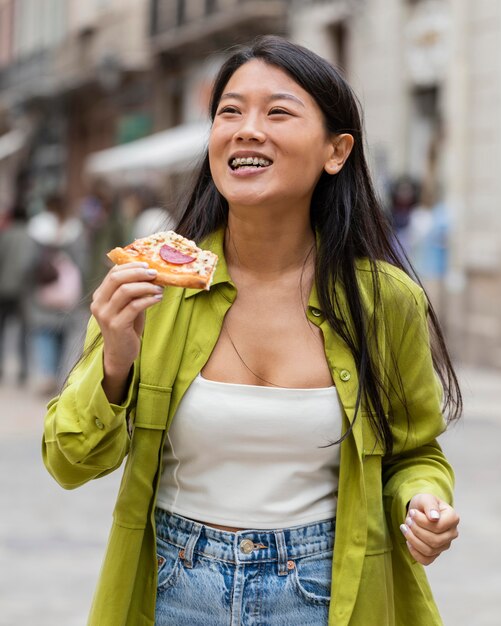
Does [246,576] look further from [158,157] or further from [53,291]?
[158,157]

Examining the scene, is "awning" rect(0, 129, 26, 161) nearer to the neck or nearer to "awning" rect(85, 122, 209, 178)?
"awning" rect(85, 122, 209, 178)

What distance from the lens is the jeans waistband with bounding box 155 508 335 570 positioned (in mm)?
2514

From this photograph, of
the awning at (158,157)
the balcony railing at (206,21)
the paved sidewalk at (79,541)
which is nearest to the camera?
the paved sidewalk at (79,541)

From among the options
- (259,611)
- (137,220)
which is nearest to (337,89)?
(259,611)

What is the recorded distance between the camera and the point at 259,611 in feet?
8.24

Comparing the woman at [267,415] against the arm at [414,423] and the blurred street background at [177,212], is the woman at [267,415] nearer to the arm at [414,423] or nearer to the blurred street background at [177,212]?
the arm at [414,423]

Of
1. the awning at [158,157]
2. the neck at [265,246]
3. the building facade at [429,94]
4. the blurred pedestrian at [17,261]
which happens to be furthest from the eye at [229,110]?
the awning at [158,157]

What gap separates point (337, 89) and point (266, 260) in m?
0.38

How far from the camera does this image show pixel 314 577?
2.55 metres

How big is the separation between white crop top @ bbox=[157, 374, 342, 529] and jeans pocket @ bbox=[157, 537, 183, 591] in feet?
0.26

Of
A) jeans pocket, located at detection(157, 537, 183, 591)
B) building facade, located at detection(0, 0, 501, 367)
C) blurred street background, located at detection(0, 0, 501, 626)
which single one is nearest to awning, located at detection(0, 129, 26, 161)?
blurred street background, located at detection(0, 0, 501, 626)

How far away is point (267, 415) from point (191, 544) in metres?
0.29

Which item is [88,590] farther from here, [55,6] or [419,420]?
[55,6]

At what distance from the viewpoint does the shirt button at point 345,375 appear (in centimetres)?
258
